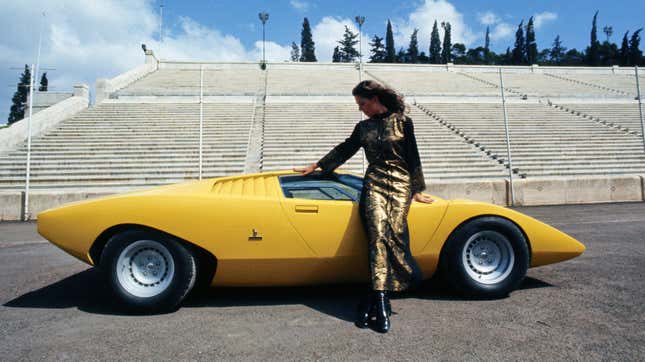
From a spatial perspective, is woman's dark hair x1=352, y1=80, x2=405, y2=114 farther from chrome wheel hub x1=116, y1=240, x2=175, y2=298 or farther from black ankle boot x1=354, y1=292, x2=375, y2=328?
chrome wheel hub x1=116, y1=240, x2=175, y2=298

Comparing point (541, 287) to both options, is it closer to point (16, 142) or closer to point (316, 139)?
point (316, 139)

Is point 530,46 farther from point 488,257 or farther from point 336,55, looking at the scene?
point 488,257

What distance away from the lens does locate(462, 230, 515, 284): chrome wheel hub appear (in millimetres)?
2695

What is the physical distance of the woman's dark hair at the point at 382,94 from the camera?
2.59m

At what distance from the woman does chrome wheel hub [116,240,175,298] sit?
143 cm

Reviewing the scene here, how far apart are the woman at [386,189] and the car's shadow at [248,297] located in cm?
38

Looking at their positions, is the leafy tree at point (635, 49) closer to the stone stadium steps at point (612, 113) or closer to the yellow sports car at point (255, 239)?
the stone stadium steps at point (612, 113)

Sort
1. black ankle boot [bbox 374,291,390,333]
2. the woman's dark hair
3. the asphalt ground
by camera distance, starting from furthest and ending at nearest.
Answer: the woman's dark hair, black ankle boot [bbox 374,291,390,333], the asphalt ground

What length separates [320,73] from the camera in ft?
99.1

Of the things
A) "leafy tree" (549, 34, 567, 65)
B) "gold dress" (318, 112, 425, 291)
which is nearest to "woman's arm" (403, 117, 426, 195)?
"gold dress" (318, 112, 425, 291)

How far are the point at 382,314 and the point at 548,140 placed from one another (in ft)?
51.4

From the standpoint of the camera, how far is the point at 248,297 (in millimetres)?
2852

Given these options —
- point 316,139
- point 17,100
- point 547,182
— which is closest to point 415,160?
point 547,182

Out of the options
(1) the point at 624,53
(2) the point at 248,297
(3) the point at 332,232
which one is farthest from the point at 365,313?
(1) the point at 624,53
